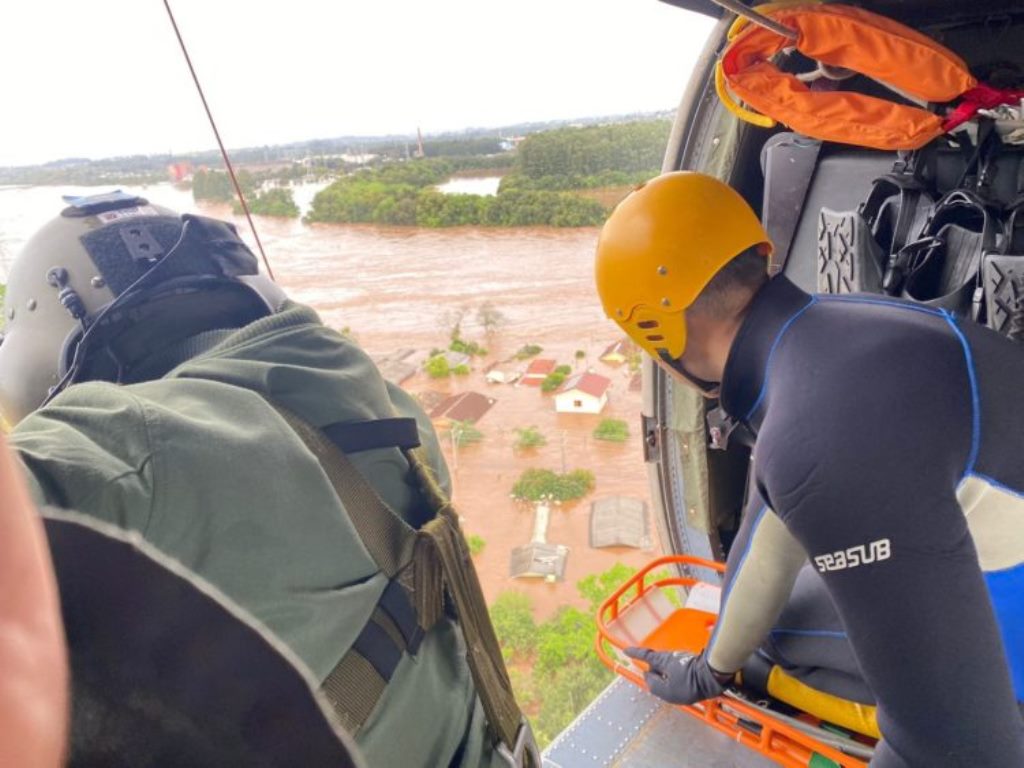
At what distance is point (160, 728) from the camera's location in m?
0.65

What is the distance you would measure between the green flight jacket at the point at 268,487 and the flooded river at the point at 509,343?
855 cm

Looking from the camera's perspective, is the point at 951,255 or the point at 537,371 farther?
the point at 537,371

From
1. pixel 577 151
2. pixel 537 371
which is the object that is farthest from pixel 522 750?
pixel 537 371

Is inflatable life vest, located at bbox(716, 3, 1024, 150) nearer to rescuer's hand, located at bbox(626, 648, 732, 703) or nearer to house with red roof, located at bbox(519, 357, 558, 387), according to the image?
rescuer's hand, located at bbox(626, 648, 732, 703)

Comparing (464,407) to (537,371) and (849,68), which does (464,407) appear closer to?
(537,371)

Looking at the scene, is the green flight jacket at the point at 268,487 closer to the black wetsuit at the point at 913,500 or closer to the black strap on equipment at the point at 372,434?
the black strap on equipment at the point at 372,434

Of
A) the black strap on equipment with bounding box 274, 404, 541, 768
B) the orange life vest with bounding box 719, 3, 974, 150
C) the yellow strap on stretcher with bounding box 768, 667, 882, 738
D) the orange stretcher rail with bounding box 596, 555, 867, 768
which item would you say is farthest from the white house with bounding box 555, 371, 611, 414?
the black strap on equipment with bounding box 274, 404, 541, 768

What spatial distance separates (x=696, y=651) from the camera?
2133 mm

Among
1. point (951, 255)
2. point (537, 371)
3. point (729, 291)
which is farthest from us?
point (537, 371)

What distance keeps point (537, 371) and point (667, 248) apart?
46.4ft

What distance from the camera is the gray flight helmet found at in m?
0.97

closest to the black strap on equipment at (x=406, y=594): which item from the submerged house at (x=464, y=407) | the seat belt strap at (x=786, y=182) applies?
the seat belt strap at (x=786, y=182)

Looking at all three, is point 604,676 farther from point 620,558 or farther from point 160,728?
point 160,728

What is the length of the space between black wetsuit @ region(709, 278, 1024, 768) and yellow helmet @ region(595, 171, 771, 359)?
0.29 meters
